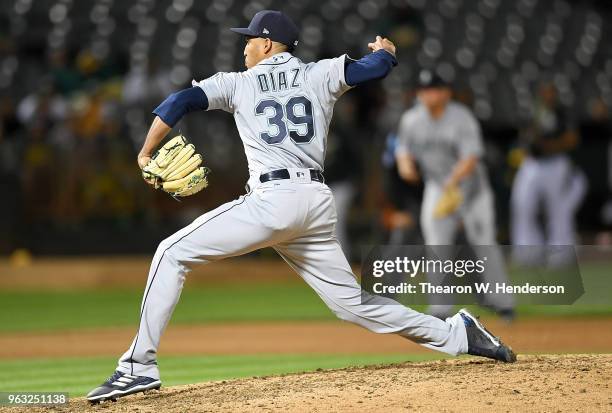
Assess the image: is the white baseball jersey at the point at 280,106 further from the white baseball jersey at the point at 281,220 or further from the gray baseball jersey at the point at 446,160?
the gray baseball jersey at the point at 446,160

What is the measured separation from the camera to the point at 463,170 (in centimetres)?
948

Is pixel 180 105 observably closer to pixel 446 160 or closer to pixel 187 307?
pixel 446 160

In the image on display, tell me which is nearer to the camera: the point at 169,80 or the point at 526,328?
the point at 526,328

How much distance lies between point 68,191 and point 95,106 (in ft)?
4.53

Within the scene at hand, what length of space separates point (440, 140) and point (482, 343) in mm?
4158

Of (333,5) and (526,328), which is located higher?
(333,5)

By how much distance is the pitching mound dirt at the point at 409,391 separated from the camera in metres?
4.98

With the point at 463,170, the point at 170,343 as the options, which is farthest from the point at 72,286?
the point at 463,170

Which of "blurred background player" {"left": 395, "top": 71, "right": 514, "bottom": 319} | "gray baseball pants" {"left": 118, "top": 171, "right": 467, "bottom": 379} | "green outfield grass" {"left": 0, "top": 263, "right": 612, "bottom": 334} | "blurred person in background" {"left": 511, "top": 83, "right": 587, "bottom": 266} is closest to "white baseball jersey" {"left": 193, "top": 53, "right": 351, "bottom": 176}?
"gray baseball pants" {"left": 118, "top": 171, "right": 467, "bottom": 379}

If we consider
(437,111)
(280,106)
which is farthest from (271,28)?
(437,111)

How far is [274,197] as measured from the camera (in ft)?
17.6

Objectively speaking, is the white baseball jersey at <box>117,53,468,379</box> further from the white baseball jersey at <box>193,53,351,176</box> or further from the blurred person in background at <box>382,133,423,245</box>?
the blurred person in background at <box>382,133,423,245</box>

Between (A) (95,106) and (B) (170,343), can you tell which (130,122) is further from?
(B) (170,343)

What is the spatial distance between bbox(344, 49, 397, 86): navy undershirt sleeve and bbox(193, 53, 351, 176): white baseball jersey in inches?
1.5
